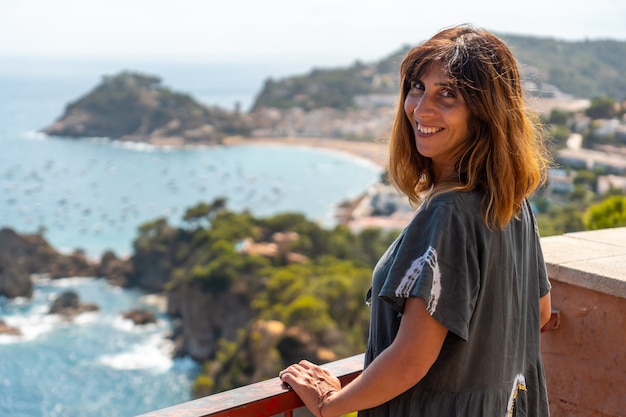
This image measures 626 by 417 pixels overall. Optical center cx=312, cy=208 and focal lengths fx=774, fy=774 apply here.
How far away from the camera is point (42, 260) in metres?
39.2

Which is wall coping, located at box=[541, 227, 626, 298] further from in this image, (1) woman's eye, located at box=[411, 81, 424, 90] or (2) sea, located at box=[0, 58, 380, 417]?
(2) sea, located at box=[0, 58, 380, 417]

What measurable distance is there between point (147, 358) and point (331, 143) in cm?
5117

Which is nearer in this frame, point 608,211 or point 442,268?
point 442,268

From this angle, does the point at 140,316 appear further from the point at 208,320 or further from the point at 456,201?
the point at 456,201

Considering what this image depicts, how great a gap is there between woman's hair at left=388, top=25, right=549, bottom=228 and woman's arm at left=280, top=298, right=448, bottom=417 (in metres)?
0.17

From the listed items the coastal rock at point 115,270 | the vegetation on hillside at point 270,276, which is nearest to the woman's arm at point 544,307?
the vegetation on hillside at point 270,276

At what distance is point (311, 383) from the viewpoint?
1.37 meters

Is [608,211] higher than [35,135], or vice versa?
[608,211]

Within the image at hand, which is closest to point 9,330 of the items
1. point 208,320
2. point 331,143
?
point 208,320

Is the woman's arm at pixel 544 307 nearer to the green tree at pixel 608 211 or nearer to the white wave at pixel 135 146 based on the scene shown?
the green tree at pixel 608 211

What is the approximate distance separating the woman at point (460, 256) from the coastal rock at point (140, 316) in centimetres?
3180

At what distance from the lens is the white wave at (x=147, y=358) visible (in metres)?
29.2

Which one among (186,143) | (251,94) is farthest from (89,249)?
(251,94)

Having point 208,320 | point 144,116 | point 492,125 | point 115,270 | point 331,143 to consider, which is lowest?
point 115,270
